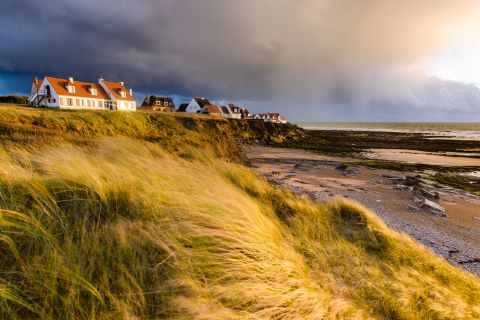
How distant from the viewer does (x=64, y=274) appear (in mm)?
1807

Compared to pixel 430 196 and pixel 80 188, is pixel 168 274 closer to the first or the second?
pixel 80 188

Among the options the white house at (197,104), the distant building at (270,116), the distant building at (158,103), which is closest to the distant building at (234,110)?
the white house at (197,104)

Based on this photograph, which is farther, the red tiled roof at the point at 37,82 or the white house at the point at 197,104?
the white house at the point at 197,104

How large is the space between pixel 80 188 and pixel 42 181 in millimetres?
393

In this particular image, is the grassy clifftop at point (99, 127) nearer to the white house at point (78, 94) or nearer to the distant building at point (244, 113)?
the white house at point (78, 94)

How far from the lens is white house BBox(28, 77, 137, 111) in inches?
1214

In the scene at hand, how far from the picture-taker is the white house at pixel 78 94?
101 feet

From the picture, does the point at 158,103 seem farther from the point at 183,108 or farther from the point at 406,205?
the point at 406,205

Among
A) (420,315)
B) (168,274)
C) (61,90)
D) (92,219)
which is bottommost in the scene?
(420,315)

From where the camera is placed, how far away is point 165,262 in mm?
2174

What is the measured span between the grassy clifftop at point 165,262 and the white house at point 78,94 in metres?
34.7

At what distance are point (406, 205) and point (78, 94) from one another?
127ft

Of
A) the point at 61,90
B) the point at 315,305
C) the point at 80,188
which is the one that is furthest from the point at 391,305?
the point at 61,90

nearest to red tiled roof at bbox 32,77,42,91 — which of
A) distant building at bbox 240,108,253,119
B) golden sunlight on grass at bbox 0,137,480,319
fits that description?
golden sunlight on grass at bbox 0,137,480,319
